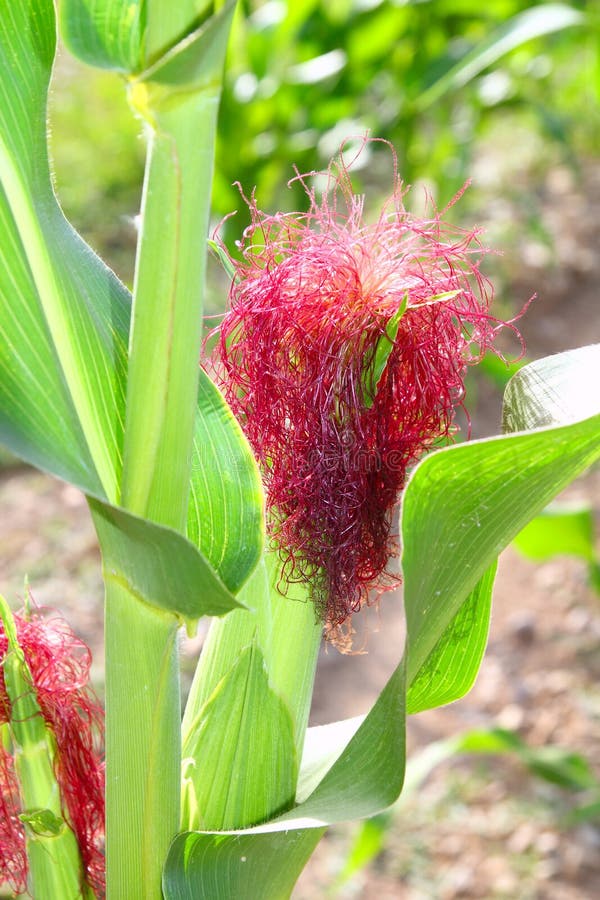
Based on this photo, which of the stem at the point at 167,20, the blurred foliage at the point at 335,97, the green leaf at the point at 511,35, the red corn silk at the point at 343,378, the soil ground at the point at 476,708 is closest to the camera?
the stem at the point at 167,20

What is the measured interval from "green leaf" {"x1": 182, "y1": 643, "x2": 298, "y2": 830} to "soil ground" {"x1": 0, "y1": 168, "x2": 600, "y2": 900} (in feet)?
3.17

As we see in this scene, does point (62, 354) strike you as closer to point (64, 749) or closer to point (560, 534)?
point (64, 749)

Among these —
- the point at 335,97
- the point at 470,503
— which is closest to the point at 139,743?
the point at 470,503

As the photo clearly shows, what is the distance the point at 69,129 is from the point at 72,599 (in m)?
1.92

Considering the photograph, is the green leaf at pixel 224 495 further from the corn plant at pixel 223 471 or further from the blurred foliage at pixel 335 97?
the blurred foliage at pixel 335 97

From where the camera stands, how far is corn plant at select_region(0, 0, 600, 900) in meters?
0.33

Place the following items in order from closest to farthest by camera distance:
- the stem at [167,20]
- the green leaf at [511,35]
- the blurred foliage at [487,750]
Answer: the stem at [167,20]
the blurred foliage at [487,750]
the green leaf at [511,35]

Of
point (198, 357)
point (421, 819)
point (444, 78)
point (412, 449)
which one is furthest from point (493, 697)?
point (198, 357)

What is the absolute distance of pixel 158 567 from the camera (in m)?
0.34

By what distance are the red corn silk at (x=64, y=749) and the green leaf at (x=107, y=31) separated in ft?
0.81

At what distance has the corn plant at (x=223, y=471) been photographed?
1.09ft

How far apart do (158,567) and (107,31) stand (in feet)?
0.55

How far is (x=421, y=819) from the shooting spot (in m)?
1.59

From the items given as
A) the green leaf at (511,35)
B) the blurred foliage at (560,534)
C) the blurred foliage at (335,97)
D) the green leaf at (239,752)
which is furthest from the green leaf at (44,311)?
the green leaf at (511,35)
